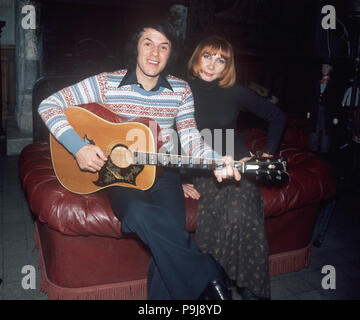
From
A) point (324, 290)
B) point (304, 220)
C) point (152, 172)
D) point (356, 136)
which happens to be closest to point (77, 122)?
point (152, 172)

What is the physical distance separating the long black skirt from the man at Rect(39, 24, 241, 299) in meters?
0.20

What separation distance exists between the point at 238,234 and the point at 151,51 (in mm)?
1078

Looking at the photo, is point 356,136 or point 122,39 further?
point 122,39

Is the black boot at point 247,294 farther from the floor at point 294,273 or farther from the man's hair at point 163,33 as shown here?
the man's hair at point 163,33

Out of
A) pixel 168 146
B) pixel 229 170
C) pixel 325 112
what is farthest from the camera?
pixel 325 112

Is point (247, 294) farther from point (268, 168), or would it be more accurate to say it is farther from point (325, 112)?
point (325, 112)

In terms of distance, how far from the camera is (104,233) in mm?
1851

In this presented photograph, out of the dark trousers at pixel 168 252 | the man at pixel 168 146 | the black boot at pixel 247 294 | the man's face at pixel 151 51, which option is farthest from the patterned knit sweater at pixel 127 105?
the black boot at pixel 247 294

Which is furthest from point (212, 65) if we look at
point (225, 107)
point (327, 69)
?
point (327, 69)

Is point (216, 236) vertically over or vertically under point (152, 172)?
under

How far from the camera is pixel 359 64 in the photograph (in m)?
3.64
